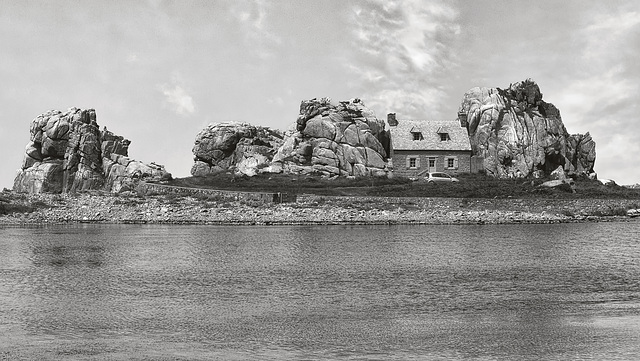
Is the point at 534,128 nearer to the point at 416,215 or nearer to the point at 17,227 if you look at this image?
the point at 416,215

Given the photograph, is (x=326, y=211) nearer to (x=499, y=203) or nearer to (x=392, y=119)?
(x=499, y=203)

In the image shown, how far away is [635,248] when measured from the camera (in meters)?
41.6

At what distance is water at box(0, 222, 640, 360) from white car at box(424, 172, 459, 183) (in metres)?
40.9

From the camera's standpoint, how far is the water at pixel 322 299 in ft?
52.4

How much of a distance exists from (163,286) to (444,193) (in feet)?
175

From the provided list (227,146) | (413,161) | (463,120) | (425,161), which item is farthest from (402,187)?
(227,146)

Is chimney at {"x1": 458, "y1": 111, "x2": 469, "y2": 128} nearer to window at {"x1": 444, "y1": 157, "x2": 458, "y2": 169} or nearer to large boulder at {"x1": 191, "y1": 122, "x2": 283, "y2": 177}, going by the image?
window at {"x1": 444, "y1": 157, "x2": 458, "y2": 169}

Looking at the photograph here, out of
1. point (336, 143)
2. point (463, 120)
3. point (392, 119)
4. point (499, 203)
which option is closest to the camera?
point (499, 203)

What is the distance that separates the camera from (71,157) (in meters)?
109

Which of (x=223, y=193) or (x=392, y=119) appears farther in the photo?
(x=392, y=119)

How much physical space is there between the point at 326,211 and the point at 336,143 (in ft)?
85.2

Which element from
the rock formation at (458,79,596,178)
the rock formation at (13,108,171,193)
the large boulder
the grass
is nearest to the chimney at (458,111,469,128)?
the rock formation at (458,79,596,178)

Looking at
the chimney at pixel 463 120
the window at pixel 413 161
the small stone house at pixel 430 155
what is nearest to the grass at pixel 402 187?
the small stone house at pixel 430 155

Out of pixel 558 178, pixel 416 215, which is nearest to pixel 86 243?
pixel 416 215
